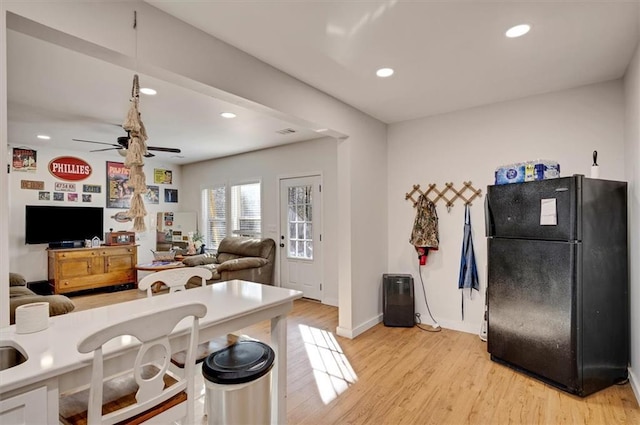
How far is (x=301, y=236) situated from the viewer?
5398 mm

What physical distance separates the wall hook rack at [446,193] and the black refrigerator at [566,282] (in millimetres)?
773

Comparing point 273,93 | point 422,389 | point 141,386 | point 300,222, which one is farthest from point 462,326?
point 141,386

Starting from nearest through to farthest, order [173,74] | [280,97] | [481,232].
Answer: [173,74] → [280,97] → [481,232]

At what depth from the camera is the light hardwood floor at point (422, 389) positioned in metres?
2.14

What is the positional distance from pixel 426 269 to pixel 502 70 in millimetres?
2272

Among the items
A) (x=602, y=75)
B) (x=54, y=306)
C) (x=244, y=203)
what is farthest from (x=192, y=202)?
(x=602, y=75)

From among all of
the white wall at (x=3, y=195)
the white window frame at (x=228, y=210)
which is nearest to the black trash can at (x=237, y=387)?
the white wall at (x=3, y=195)

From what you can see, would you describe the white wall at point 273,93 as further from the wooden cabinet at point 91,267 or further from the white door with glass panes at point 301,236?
the wooden cabinet at point 91,267

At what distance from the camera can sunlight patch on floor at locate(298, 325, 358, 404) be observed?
2488mm

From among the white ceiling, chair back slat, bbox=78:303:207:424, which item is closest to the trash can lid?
chair back slat, bbox=78:303:207:424

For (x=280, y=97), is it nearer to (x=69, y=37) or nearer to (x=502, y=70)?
(x=69, y=37)

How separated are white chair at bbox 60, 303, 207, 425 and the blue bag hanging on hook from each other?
3036mm

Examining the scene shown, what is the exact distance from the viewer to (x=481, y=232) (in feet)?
11.6

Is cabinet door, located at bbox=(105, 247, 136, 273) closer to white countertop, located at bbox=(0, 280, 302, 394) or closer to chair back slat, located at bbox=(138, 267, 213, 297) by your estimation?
chair back slat, located at bbox=(138, 267, 213, 297)
